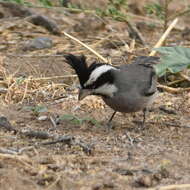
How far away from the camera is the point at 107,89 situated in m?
5.74

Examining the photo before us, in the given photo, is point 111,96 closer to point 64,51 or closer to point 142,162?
point 142,162

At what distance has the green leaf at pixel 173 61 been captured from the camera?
4422 mm

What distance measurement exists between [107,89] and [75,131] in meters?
0.53

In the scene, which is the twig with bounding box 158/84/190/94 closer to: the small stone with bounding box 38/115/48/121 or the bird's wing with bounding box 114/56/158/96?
the bird's wing with bounding box 114/56/158/96

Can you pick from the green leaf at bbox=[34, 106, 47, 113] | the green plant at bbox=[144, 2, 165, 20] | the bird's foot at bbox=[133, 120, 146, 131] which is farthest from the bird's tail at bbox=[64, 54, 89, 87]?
the green plant at bbox=[144, 2, 165, 20]

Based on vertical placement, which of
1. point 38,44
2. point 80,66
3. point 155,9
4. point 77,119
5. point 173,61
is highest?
point 173,61

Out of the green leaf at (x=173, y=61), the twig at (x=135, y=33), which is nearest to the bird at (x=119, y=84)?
the green leaf at (x=173, y=61)

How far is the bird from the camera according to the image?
5.43 metres

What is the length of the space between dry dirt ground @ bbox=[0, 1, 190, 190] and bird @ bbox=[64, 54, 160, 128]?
0.75 ft

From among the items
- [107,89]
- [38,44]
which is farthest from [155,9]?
[107,89]

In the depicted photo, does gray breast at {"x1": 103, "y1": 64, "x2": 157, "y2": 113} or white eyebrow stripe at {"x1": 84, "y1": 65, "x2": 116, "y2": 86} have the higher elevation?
white eyebrow stripe at {"x1": 84, "y1": 65, "x2": 116, "y2": 86}

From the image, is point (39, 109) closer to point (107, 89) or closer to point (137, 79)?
point (107, 89)

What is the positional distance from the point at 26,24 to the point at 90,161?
4.88 meters

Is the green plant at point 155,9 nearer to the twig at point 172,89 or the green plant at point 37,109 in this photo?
the twig at point 172,89
